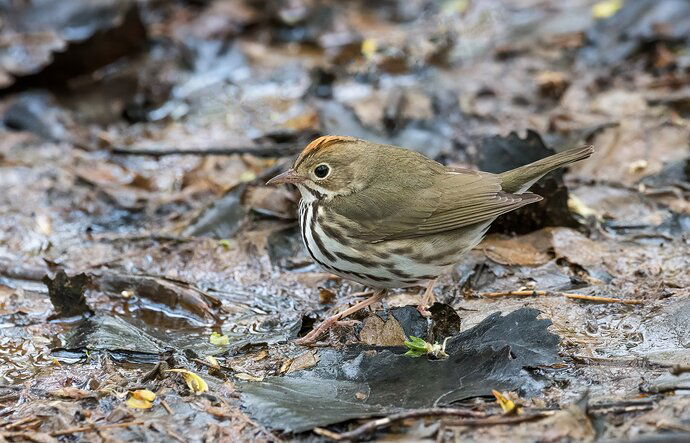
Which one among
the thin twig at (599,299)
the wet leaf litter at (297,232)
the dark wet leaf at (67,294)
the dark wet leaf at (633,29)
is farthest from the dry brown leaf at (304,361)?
the dark wet leaf at (633,29)

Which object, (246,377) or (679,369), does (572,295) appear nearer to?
(679,369)

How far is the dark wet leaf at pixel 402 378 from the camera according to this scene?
376 centimetres

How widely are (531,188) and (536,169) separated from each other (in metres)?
0.64

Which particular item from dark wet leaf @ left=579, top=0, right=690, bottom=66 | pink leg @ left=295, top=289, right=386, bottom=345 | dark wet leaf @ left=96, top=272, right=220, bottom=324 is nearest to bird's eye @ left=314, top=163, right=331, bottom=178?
pink leg @ left=295, top=289, right=386, bottom=345

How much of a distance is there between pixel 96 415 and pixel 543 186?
3.03m

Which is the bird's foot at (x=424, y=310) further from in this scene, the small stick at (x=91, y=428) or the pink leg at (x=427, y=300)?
the small stick at (x=91, y=428)

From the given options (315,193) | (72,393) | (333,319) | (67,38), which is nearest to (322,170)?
(315,193)

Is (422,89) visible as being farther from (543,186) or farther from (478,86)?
Answer: (543,186)

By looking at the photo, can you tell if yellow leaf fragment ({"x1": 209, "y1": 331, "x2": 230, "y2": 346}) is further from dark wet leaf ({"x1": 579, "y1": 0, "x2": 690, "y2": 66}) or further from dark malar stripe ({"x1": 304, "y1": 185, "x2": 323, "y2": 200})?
dark wet leaf ({"x1": 579, "y1": 0, "x2": 690, "y2": 66})

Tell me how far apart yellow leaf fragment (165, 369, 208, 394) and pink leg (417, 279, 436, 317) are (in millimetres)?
1171

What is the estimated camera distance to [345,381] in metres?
4.07

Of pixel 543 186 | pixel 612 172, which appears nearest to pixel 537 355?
pixel 543 186

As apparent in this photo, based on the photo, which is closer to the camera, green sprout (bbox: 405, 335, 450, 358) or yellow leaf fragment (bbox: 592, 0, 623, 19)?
green sprout (bbox: 405, 335, 450, 358)

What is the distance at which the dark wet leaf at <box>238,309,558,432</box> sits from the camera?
3762mm
